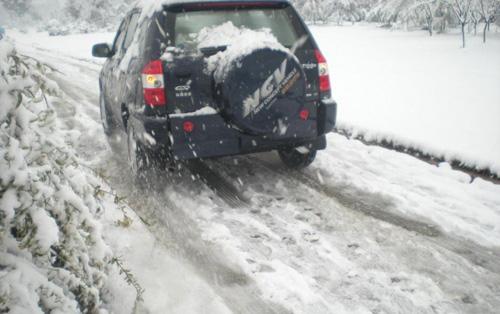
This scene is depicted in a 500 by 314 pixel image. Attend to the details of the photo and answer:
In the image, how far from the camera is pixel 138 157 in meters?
4.72

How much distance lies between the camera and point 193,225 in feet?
12.7

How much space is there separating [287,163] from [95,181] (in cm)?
320

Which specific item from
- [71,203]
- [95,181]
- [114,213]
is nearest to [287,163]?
[114,213]

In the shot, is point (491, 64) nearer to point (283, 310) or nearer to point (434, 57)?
point (434, 57)

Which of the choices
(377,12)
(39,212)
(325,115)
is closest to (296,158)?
(325,115)

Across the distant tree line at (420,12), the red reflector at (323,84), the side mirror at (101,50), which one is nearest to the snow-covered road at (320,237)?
the red reflector at (323,84)

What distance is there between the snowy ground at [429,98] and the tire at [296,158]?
179cm

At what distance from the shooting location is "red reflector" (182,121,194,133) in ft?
13.4

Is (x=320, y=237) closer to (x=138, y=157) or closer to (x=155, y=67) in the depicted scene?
(x=155, y=67)

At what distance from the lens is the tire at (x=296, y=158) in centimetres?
516

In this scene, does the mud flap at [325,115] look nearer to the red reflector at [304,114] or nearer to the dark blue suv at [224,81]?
the dark blue suv at [224,81]

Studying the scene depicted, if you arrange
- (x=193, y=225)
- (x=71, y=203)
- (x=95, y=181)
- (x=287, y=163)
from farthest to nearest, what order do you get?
(x=287, y=163) → (x=193, y=225) → (x=95, y=181) → (x=71, y=203)

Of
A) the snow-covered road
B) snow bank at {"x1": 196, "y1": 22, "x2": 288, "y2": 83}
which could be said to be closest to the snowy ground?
the snow-covered road

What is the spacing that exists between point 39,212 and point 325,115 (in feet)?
10.6
